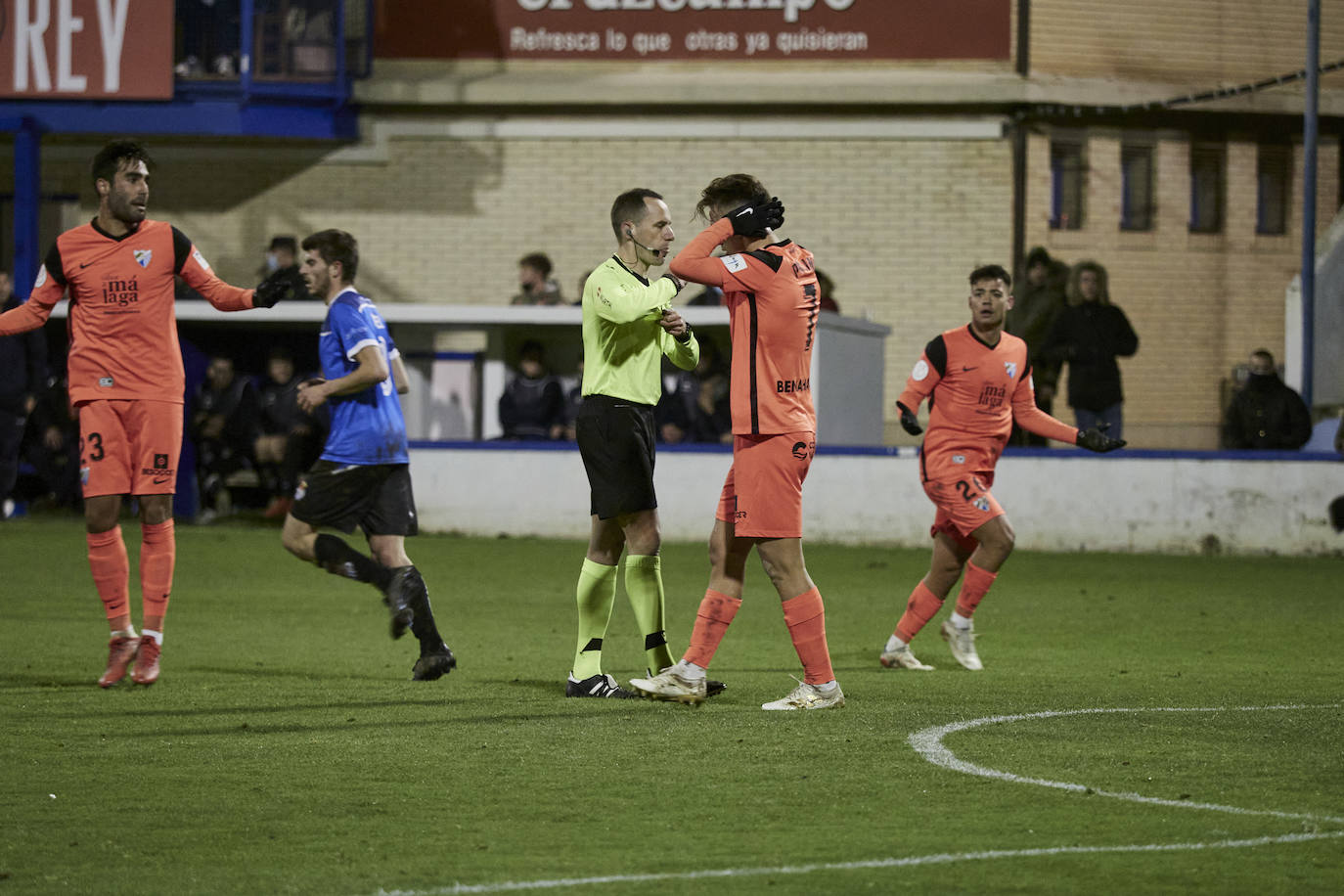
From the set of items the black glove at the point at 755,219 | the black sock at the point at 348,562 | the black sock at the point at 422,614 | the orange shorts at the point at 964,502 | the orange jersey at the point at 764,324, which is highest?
the black glove at the point at 755,219

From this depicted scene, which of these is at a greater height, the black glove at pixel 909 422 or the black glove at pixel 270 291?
the black glove at pixel 270 291

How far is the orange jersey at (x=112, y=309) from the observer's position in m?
8.32

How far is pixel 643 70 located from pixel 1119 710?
56.9 ft

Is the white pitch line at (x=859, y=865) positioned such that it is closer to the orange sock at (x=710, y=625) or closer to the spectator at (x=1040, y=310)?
the orange sock at (x=710, y=625)

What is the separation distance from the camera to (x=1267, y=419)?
58.8 feet

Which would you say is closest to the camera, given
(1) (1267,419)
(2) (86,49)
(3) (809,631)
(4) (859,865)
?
(4) (859,865)

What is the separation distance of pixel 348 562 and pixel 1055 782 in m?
3.68

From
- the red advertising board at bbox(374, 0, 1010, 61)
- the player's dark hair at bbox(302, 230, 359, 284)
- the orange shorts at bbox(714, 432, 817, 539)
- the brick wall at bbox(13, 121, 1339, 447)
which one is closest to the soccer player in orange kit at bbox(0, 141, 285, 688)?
the player's dark hair at bbox(302, 230, 359, 284)

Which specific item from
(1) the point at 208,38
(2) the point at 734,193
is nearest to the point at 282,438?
(1) the point at 208,38

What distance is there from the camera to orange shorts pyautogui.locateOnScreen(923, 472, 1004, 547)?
925cm

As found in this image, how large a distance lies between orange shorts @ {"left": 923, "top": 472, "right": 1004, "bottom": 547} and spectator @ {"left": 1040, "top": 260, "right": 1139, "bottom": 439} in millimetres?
9501

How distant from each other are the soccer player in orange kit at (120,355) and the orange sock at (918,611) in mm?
3369

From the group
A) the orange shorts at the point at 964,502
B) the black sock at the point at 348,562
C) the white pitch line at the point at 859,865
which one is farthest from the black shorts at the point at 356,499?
the white pitch line at the point at 859,865

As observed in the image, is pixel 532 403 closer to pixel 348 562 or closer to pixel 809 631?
pixel 348 562
